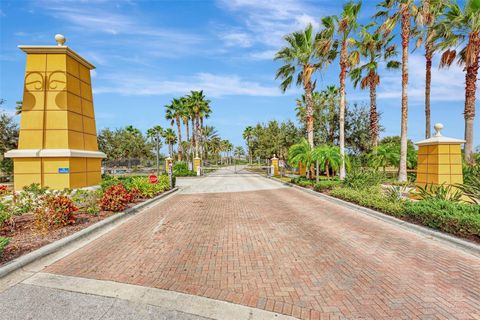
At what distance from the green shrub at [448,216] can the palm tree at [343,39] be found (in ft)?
33.3

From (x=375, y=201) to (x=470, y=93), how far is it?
13177mm

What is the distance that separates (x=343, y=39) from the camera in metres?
18.2

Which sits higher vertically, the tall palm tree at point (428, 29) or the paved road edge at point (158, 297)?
the tall palm tree at point (428, 29)

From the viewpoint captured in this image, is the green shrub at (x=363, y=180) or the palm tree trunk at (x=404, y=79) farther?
the palm tree trunk at (x=404, y=79)

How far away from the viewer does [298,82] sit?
23.0m

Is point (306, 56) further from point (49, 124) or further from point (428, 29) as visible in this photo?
point (49, 124)

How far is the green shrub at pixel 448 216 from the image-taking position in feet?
19.7

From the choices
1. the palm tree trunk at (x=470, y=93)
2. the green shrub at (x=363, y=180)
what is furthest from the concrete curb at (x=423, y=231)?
the palm tree trunk at (x=470, y=93)

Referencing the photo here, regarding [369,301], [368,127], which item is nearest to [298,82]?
[368,127]

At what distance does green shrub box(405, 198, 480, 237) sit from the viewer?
599 cm

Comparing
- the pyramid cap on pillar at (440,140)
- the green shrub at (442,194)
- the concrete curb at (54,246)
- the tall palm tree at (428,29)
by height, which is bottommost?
the concrete curb at (54,246)

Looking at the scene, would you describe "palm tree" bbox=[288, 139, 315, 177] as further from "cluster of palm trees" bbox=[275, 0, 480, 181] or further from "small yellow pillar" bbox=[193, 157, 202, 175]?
"small yellow pillar" bbox=[193, 157, 202, 175]

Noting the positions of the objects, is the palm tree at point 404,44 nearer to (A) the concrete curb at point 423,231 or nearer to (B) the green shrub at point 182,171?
(A) the concrete curb at point 423,231

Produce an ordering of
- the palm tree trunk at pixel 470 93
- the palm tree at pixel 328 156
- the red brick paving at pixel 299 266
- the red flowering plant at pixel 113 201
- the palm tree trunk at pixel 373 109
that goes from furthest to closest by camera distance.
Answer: the palm tree trunk at pixel 373 109 → the palm tree at pixel 328 156 → the palm tree trunk at pixel 470 93 → the red flowering plant at pixel 113 201 → the red brick paving at pixel 299 266
